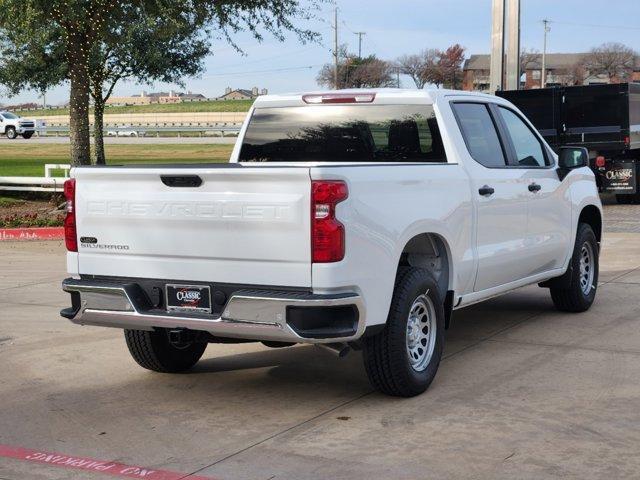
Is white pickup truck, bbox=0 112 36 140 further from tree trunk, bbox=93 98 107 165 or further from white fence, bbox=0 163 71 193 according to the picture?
white fence, bbox=0 163 71 193

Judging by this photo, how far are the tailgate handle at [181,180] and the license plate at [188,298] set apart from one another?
0.59 metres

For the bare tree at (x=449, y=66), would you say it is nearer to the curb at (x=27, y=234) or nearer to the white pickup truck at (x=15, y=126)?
the white pickup truck at (x=15, y=126)

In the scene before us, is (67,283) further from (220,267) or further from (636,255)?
(636,255)

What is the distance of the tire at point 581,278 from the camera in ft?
29.8

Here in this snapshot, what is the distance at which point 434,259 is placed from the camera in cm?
700

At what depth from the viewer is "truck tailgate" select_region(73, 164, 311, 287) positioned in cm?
564

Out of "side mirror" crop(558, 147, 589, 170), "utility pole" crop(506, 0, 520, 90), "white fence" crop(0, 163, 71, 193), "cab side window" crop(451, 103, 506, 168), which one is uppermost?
"utility pole" crop(506, 0, 520, 90)

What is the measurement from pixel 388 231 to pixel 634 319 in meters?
3.74

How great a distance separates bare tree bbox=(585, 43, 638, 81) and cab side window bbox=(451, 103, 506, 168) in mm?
111647

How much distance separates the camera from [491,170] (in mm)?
7570

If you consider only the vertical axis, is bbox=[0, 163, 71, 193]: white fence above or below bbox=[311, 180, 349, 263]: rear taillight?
below

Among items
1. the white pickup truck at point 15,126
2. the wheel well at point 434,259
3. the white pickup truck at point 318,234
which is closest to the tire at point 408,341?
the white pickup truck at point 318,234

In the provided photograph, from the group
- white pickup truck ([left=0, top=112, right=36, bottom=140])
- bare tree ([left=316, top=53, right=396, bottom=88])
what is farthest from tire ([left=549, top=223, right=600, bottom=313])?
bare tree ([left=316, top=53, right=396, bottom=88])

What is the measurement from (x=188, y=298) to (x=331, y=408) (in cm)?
111
